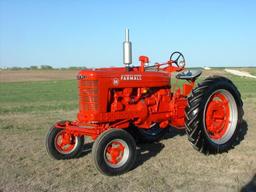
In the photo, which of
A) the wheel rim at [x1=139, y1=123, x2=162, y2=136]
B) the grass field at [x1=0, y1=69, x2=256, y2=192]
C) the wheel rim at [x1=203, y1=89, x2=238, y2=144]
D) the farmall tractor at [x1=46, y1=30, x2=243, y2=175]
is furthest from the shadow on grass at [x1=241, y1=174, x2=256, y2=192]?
the wheel rim at [x1=139, y1=123, x2=162, y2=136]

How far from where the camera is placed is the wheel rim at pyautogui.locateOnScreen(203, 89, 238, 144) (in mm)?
6871

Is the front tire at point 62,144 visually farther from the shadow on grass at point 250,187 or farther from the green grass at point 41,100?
the green grass at point 41,100

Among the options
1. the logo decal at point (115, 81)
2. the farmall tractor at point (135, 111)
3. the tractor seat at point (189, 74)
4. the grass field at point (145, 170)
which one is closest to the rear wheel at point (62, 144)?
the farmall tractor at point (135, 111)

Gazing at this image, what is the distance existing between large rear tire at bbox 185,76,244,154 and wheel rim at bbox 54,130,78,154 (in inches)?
79.9

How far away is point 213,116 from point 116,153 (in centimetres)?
218

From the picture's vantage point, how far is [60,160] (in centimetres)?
661

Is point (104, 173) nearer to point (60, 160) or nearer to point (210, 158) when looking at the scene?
point (60, 160)

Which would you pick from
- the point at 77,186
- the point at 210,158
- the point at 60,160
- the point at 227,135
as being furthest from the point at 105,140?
the point at 227,135

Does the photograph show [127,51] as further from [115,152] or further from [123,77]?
[115,152]

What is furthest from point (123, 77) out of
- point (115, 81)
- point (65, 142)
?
point (65, 142)

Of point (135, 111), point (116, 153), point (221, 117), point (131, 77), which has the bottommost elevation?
point (116, 153)

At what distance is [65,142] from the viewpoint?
673cm

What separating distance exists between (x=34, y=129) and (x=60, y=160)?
336 cm

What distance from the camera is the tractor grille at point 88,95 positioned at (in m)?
6.20
